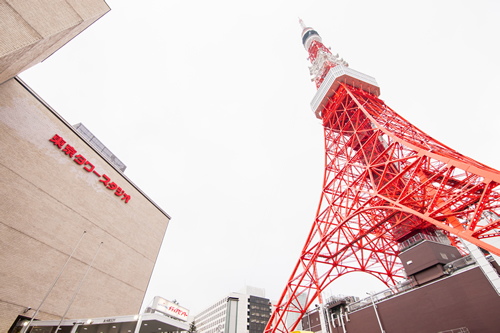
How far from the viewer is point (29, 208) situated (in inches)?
642

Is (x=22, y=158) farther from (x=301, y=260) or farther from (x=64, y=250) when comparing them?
(x=301, y=260)

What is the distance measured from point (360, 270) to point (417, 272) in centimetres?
498

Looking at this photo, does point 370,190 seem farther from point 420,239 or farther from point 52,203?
point 52,203


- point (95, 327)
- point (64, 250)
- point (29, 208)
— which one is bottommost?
point (95, 327)

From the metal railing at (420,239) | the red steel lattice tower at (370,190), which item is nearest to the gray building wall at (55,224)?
→ the red steel lattice tower at (370,190)

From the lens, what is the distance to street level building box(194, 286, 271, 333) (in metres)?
77.5

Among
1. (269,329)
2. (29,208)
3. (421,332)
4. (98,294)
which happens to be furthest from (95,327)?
(421,332)

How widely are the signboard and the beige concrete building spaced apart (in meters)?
5.57

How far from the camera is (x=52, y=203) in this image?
17766 mm

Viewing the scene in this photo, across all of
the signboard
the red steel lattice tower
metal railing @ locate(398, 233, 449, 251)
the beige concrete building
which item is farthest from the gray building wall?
metal railing @ locate(398, 233, 449, 251)

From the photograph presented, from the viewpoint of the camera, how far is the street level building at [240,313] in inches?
3051

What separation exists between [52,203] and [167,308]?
1185cm

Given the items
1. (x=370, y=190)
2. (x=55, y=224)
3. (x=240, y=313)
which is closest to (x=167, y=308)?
(x=55, y=224)

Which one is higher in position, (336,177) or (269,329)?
(336,177)
